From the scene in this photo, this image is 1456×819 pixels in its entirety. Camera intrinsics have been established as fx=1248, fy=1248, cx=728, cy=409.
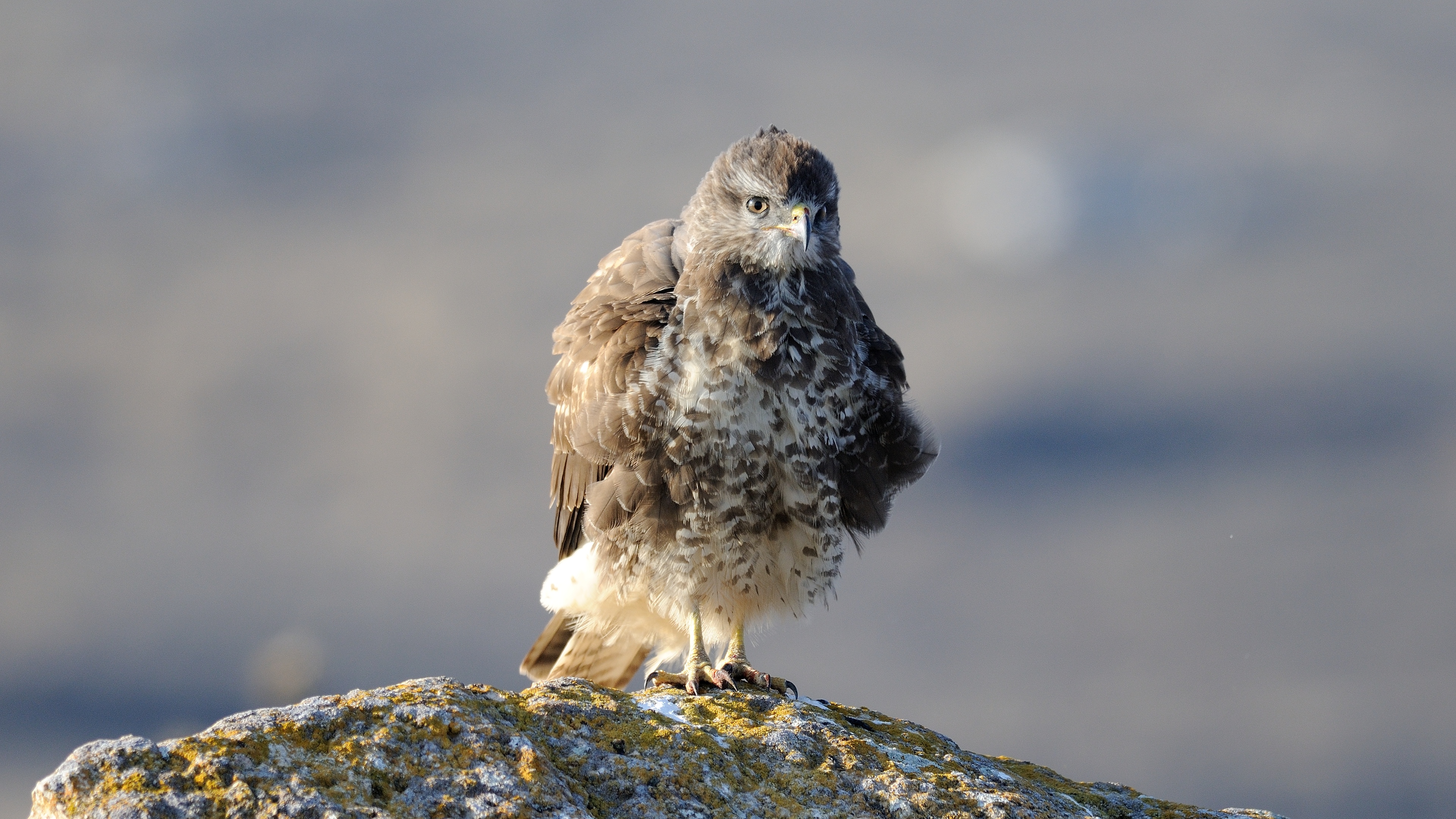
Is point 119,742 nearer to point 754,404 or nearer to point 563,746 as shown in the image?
point 563,746

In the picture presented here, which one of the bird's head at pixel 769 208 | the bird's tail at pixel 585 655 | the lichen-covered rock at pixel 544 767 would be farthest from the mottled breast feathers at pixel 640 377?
the lichen-covered rock at pixel 544 767

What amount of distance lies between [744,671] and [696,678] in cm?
33

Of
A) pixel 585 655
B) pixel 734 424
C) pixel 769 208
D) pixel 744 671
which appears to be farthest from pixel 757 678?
pixel 769 208

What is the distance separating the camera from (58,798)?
7.58ft

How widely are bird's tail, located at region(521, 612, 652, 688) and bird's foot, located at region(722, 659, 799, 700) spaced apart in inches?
40.1

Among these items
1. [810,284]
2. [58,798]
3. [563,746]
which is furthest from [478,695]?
[810,284]

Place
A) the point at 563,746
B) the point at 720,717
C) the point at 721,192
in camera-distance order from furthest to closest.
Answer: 1. the point at 721,192
2. the point at 720,717
3. the point at 563,746

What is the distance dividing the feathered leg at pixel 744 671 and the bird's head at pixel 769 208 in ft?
5.01

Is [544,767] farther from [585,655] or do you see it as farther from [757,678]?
[585,655]

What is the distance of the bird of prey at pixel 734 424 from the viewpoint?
187 inches

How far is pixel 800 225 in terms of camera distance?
498 centimetres

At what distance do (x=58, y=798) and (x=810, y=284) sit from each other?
3.37 meters

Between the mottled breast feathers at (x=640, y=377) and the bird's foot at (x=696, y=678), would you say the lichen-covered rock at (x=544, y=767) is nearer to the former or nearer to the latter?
the bird's foot at (x=696, y=678)

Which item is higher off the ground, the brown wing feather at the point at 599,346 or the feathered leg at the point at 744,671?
the brown wing feather at the point at 599,346
